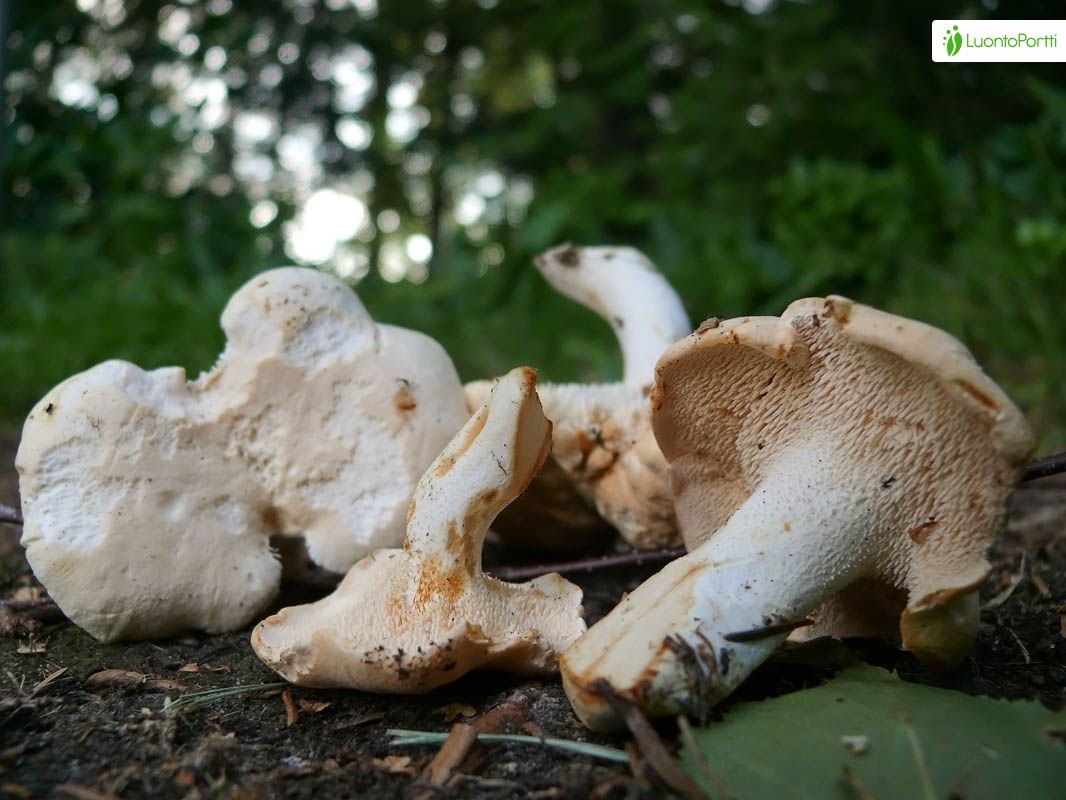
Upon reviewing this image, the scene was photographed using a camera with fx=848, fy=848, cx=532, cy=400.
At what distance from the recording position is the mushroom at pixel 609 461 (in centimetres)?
200

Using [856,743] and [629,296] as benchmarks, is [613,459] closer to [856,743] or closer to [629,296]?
[629,296]

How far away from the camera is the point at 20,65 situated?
4.83 meters

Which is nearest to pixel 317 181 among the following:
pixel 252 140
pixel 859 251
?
pixel 252 140

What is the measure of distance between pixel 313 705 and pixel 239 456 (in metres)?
0.68

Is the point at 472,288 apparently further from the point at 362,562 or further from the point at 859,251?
the point at 362,562

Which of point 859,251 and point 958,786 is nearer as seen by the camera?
point 958,786

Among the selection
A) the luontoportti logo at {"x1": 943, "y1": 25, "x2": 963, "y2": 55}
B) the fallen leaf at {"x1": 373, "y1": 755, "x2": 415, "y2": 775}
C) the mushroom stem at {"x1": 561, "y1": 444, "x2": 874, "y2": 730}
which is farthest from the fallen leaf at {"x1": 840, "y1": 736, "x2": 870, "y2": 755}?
the luontoportti logo at {"x1": 943, "y1": 25, "x2": 963, "y2": 55}

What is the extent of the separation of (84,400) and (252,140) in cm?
752

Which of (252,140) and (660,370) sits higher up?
(252,140)

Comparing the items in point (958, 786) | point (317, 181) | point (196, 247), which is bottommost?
point (958, 786)

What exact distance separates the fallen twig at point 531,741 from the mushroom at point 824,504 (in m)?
0.04

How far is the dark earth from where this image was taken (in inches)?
47.8

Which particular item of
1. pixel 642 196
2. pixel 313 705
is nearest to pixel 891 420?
pixel 313 705

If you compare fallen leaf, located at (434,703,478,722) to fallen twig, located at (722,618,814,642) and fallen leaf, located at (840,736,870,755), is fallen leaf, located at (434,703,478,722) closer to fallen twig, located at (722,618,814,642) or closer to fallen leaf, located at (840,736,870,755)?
fallen twig, located at (722,618,814,642)
